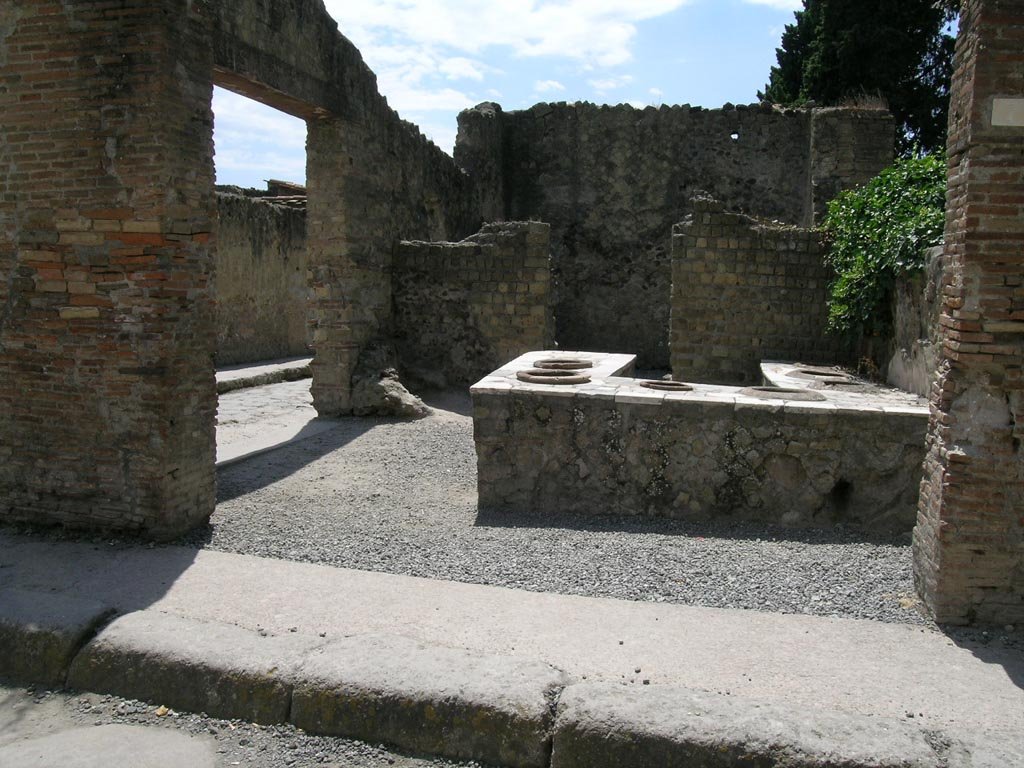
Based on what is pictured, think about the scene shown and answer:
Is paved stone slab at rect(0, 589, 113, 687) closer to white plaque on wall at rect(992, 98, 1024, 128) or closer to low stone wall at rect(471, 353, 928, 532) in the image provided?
low stone wall at rect(471, 353, 928, 532)

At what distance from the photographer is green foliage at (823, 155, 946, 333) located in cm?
753

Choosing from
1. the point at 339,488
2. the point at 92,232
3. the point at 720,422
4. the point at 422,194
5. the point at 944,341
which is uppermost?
the point at 422,194

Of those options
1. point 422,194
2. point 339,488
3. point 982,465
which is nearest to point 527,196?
point 422,194

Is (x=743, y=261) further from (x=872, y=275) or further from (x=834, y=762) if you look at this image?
(x=834, y=762)

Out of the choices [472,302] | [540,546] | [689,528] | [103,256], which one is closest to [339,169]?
[472,302]

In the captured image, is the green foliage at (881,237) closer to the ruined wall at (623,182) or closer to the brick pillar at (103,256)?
the ruined wall at (623,182)

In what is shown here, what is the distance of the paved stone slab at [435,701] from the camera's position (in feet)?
10.0

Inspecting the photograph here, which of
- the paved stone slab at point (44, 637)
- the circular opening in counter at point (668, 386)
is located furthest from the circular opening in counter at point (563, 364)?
the paved stone slab at point (44, 637)

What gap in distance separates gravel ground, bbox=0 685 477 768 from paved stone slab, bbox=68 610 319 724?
5cm

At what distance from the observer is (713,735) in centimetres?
286

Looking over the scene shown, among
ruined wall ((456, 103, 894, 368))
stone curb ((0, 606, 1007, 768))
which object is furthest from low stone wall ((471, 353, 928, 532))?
ruined wall ((456, 103, 894, 368))

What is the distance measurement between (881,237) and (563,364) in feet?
11.3

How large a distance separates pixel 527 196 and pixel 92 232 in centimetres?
1202

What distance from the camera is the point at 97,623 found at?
12.5 ft
